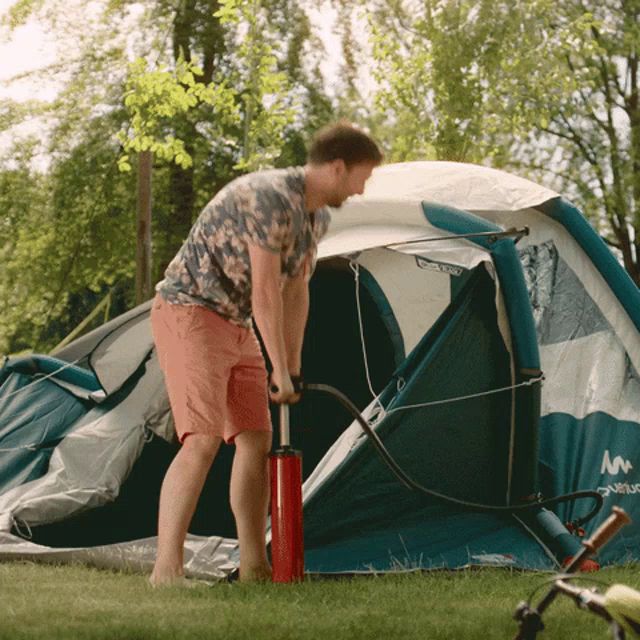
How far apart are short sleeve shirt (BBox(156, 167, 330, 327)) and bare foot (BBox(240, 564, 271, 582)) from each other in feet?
2.77

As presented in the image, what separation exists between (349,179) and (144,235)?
10335mm

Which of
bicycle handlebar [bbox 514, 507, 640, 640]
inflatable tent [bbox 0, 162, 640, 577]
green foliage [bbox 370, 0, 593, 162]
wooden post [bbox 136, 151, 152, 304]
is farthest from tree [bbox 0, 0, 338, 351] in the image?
bicycle handlebar [bbox 514, 507, 640, 640]

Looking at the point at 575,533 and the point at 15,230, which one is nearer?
the point at 575,533

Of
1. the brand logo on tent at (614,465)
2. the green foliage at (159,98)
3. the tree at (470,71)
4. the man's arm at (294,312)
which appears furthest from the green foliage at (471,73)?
the man's arm at (294,312)

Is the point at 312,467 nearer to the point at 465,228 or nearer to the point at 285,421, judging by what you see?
the point at 465,228

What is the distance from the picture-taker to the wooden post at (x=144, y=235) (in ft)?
46.1

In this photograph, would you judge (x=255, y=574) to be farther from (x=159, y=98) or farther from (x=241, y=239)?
(x=159, y=98)

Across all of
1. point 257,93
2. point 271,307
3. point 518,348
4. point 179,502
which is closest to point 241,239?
point 271,307

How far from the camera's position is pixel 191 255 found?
4438 millimetres

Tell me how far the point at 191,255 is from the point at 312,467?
2345 mm

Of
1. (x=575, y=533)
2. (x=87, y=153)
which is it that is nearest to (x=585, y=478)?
(x=575, y=533)

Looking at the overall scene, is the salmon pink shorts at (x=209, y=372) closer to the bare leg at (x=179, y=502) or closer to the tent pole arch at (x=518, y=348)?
the bare leg at (x=179, y=502)

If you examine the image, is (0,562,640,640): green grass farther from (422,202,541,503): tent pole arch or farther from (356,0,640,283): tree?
(356,0,640,283): tree

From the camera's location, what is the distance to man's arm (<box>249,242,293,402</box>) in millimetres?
4168
